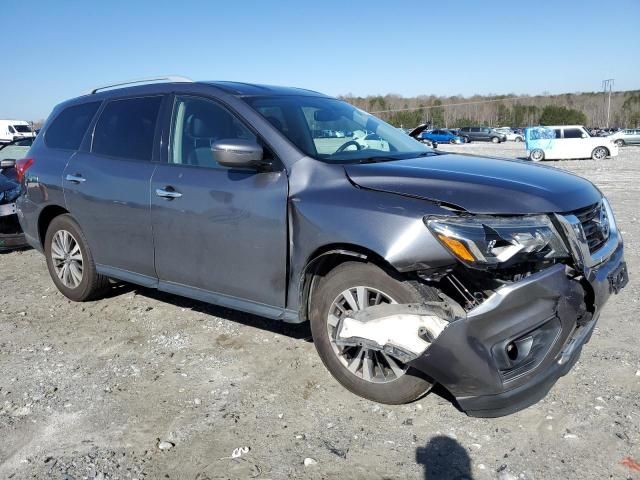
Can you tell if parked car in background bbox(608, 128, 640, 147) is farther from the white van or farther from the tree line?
the tree line

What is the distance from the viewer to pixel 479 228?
2.71 m

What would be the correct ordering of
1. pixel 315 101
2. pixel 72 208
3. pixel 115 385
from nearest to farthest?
pixel 115 385
pixel 315 101
pixel 72 208

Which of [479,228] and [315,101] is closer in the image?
[479,228]

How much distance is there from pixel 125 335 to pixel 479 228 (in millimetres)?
3049

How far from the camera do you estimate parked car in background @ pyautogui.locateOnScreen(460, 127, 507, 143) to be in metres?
58.8

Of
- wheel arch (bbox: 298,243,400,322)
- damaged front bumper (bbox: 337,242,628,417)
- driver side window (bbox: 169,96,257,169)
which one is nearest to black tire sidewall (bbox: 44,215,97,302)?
driver side window (bbox: 169,96,257,169)

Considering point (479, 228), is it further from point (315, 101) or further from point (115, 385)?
point (115, 385)

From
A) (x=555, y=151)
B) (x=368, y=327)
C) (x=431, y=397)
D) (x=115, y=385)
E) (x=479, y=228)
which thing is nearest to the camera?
(x=479, y=228)

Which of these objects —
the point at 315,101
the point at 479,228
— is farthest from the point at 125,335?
the point at 479,228

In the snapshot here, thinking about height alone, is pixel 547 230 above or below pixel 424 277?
above

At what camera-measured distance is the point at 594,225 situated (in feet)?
10.3

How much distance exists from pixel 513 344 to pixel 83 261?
3835 millimetres

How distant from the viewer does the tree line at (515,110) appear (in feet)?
320

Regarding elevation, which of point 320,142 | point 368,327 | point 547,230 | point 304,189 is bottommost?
point 368,327
